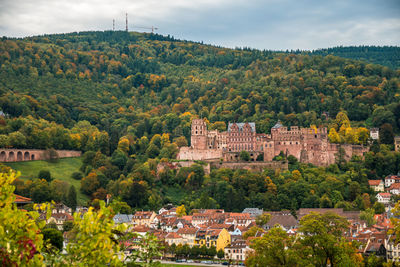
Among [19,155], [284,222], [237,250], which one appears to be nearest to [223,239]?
[237,250]

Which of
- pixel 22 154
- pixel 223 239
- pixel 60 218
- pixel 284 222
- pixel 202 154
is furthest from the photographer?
pixel 202 154

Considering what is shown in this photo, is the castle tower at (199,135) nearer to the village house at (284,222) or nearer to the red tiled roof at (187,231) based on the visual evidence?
the village house at (284,222)

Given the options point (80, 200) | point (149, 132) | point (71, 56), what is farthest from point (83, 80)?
point (80, 200)

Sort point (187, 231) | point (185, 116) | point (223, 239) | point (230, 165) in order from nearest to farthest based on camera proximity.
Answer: point (223, 239) → point (187, 231) → point (230, 165) → point (185, 116)

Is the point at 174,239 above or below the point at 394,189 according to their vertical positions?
below

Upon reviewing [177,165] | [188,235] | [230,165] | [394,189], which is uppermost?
[230,165]

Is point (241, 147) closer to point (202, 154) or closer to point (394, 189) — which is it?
point (202, 154)

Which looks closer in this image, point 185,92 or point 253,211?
point 253,211


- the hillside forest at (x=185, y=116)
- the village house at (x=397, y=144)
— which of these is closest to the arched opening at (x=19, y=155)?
the hillside forest at (x=185, y=116)
